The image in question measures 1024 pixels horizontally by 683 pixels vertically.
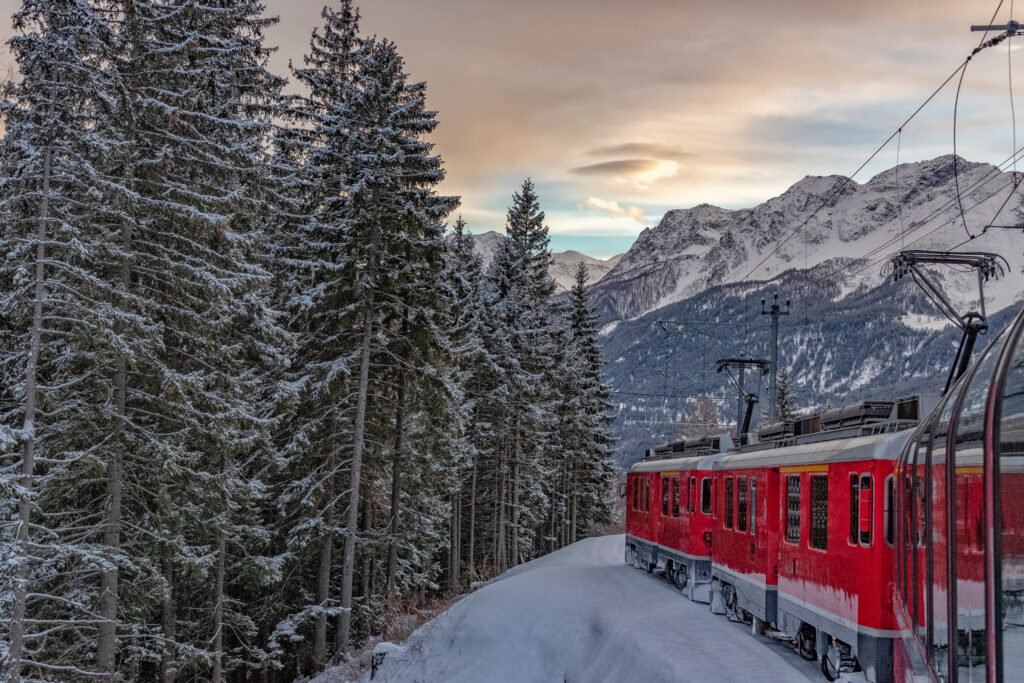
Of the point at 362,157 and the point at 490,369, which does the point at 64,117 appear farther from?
the point at 490,369

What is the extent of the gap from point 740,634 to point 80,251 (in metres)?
12.9

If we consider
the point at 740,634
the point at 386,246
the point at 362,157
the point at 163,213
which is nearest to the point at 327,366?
the point at 386,246

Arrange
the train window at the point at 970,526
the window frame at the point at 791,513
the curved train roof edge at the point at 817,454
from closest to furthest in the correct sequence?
1. the train window at the point at 970,526
2. the curved train roof edge at the point at 817,454
3. the window frame at the point at 791,513

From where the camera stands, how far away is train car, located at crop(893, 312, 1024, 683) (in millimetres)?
3287

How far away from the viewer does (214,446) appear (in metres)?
18.1

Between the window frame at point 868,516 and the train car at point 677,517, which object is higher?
the window frame at point 868,516

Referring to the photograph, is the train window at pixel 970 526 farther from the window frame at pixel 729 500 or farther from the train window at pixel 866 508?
the window frame at pixel 729 500

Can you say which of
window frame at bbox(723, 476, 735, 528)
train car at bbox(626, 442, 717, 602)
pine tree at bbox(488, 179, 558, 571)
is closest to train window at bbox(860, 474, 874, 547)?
window frame at bbox(723, 476, 735, 528)

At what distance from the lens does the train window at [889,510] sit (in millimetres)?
10664

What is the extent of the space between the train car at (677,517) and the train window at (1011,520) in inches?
661

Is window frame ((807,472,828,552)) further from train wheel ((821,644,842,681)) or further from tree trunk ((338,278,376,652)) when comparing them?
tree trunk ((338,278,376,652))

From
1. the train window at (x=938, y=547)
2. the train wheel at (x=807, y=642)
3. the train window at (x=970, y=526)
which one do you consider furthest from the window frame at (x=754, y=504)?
the train window at (x=970, y=526)

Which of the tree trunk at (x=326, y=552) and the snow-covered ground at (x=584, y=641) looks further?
the tree trunk at (x=326, y=552)

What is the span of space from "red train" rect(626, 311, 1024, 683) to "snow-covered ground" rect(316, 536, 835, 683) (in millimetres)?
725
